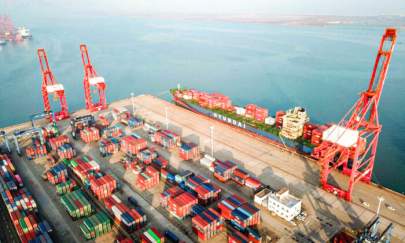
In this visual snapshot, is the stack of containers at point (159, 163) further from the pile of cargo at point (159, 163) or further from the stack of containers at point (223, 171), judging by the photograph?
the stack of containers at point (223, 171)

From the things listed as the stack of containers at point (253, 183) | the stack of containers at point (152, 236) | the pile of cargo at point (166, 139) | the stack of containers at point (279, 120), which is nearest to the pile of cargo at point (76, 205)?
the stack of containers at point (152, 236)

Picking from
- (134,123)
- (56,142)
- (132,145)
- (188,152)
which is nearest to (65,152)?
(56,142)

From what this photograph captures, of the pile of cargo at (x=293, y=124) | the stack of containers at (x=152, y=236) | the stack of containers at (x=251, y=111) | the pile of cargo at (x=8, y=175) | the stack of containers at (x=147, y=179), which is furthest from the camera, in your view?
the stack of containers at (x=251, y=111)

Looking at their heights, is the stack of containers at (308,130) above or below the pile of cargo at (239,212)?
above

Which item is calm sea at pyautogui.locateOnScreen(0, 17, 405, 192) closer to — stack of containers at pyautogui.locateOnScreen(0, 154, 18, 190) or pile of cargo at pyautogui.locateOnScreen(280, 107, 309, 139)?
pile of cargo at pyautogui.locateOnScreen(280, 107, 309, 139)

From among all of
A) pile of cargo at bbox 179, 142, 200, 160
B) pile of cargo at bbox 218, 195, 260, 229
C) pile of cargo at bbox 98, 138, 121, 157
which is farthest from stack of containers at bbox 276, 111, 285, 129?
pile of cargo at bbox 98, 138, 121, 157

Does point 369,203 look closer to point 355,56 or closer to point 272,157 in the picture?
point 272,157
